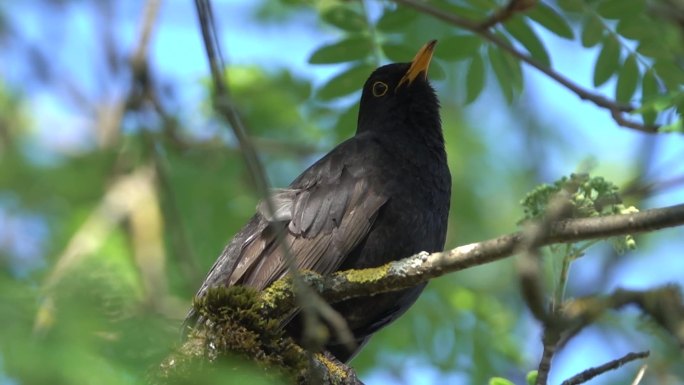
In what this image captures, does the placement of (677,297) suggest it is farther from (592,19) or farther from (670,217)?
(592,19)

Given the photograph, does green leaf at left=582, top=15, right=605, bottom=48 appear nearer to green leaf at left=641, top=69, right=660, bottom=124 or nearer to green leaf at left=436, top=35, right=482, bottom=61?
green leaf at left=641, top=69, right=660, bottom=124

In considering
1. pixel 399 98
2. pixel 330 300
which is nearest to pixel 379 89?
pixel 399 98

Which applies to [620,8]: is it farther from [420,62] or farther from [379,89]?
[379,89]

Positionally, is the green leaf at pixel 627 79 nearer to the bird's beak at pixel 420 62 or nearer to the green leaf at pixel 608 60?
the green leaf at pixel 608 60

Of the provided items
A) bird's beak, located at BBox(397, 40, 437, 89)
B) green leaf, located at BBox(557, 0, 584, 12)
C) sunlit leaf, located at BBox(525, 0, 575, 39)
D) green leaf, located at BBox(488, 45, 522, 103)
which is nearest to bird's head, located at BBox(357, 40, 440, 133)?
bird's beak, located at BBox(397, 40, 437, 89)

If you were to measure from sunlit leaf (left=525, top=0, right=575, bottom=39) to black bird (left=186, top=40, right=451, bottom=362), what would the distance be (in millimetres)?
801

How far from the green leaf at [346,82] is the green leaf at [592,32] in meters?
1.74

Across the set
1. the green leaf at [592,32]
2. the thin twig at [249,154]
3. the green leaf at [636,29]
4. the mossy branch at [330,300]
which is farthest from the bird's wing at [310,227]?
the green leaf at [636,29]

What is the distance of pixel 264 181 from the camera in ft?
12.5

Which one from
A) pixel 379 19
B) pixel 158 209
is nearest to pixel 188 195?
pixel 158 209

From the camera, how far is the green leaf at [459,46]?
7395 mm

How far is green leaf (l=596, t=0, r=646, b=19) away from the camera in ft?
22.6

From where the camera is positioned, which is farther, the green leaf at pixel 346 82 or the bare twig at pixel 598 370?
the green leaf at pixel 346 82

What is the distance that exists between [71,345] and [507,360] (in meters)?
6.41
